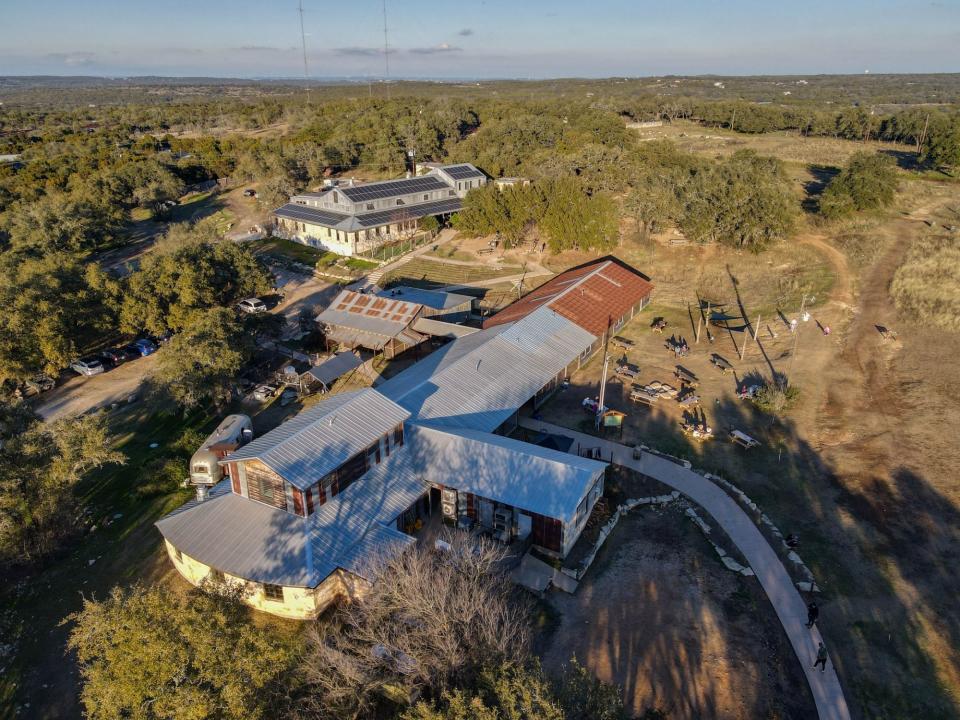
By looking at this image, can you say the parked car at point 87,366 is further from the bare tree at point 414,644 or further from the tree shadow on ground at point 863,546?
the bare tree at point 414,644

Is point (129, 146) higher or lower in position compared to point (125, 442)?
higher

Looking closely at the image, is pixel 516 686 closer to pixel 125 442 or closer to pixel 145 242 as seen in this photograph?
pixel 125 442

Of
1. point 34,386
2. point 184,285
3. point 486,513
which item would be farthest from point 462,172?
point 486,513

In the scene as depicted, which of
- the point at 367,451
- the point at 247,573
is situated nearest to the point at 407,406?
the point at 367,451

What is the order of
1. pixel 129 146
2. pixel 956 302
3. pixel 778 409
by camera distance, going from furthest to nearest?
1. pixel 129 146
2. pixel 956 302
3. pixel 778 409

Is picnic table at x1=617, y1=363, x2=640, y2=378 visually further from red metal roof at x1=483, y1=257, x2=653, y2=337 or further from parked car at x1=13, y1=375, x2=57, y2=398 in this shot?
parked car at x1=13, y1=375, x2=57, y2=398

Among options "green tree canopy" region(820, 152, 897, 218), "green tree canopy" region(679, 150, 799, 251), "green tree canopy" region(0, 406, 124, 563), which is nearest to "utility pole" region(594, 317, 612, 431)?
"green tree canopy" region(679, 150, 799, 251)

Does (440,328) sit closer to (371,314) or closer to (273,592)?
(371,314)
